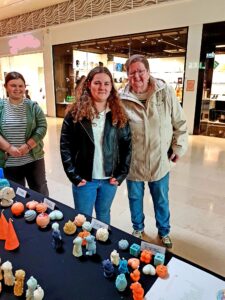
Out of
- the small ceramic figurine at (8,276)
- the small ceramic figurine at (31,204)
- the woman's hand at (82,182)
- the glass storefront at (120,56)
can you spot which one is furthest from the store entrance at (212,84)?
the small ceramic figurine at (8,276)

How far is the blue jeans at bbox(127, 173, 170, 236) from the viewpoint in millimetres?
1983

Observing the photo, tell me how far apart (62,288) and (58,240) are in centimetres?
23

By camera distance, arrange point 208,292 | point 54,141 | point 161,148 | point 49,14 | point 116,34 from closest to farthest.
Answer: point 208,292 → point 161,148 → point 54,141 → point 116,34 → point 49,14

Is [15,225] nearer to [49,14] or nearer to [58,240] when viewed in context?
[58,240]

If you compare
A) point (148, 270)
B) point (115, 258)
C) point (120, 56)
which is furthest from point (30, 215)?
point (120, 56)

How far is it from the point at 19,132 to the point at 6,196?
2.55ft

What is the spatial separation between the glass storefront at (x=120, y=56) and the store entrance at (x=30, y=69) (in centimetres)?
202

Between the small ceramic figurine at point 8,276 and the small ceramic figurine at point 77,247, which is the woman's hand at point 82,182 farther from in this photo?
the small ceramic figurine at point 8,276

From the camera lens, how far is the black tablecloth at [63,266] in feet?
2.77

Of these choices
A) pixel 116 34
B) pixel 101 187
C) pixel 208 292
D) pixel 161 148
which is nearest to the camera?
pixel 208 292

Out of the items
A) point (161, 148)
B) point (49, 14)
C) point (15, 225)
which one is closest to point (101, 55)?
point (49, 14)

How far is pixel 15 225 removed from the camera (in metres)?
1.23

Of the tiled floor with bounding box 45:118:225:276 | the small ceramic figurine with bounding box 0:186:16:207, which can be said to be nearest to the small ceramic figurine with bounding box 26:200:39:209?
the small ceramic figurine with bounding box 0:186:16:207

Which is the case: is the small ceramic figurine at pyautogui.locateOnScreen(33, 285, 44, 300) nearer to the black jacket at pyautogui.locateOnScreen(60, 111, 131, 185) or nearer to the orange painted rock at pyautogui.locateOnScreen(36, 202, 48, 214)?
the orange painted rock at pyautogui.locateOnScreen(36, 202, 48, 214)
